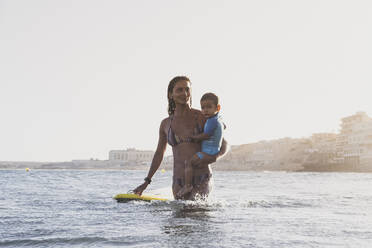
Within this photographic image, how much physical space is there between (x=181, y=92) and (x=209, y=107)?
59cm

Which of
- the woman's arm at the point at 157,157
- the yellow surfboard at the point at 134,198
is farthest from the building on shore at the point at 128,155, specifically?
the woman's arm at the point at 157,157

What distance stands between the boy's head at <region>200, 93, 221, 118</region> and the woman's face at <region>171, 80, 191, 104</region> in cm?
48

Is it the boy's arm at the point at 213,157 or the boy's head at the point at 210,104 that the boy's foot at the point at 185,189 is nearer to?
the boy's arm at the point at 213,157

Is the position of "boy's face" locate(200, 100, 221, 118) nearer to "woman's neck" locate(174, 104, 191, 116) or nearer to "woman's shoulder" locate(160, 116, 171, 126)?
"woman's neck" locate(174, 104, 191, 116)

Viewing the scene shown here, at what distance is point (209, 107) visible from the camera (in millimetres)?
4578

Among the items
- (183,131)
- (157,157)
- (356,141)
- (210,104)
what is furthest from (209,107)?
(356,141)

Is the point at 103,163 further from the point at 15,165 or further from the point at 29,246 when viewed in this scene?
the point at 29,246

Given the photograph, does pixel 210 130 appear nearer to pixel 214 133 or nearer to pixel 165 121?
pixel 214 133

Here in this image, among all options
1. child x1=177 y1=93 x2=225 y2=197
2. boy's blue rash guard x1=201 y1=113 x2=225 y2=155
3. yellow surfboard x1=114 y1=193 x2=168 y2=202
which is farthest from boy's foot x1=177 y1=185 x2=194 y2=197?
yellow surfboard x1=114 y1=193 x2=168 y2=202

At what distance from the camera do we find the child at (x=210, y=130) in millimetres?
4473

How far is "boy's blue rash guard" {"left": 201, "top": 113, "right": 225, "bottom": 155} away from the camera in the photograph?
14.6 ft

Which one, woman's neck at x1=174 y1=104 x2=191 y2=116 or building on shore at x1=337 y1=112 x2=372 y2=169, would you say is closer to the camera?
woman's neck at x1=174 y1=104 x2=191 y2=116

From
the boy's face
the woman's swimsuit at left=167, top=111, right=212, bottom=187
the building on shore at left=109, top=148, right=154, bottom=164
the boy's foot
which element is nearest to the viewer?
the boy's face

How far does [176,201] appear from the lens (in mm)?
5266
